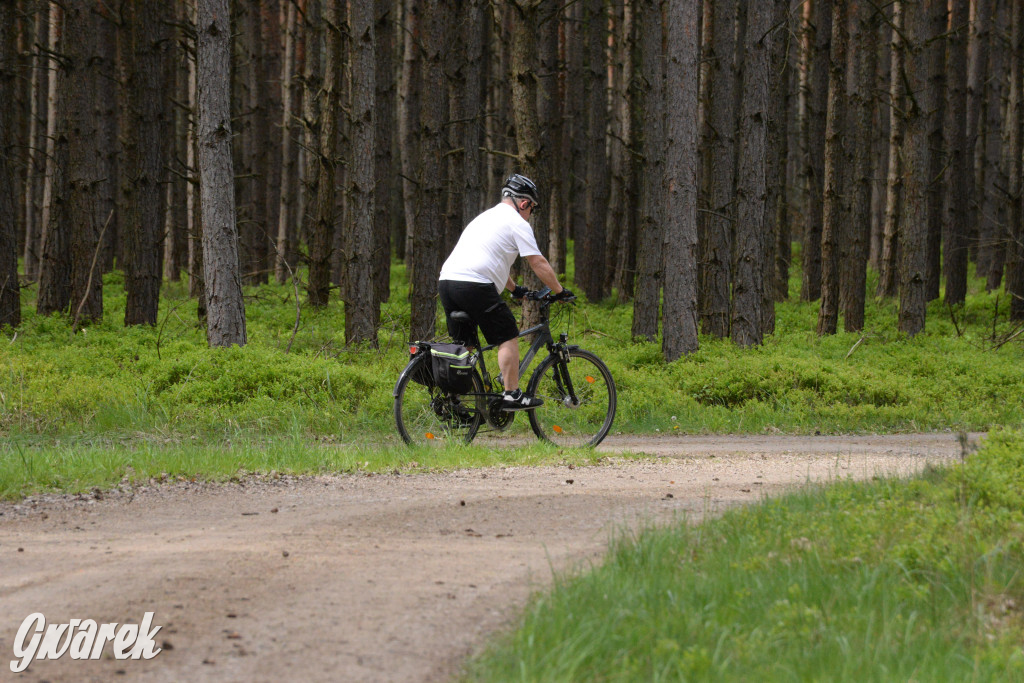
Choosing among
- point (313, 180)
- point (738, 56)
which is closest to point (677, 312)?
point (313, 180)

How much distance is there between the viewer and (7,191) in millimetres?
16078

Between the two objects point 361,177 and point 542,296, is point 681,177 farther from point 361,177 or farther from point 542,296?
point 542,296

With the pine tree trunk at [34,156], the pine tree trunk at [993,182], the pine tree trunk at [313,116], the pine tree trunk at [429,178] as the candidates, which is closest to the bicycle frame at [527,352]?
the pine tree trunk at [429,178]

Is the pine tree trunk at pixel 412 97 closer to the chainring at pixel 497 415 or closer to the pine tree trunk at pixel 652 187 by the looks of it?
the pine tree trunk at pixel 652 187

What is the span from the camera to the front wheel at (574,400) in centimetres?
891

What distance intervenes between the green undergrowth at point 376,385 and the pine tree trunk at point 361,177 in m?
0.71

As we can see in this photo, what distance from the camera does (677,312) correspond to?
13.7 metres

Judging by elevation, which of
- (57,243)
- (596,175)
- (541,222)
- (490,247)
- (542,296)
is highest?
(596,175)

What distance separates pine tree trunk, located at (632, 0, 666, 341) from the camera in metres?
16.9

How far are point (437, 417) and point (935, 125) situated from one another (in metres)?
15.9

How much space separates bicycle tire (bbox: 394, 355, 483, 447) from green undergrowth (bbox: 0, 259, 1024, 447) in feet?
1.98

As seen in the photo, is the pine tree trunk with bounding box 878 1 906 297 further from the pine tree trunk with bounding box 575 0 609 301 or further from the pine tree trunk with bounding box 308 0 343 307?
the pine tree trunk with bounding box 308 0 343 307

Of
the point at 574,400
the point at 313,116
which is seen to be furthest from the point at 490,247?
the point at 313,116

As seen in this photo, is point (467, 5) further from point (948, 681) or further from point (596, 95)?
point (948, 681)
